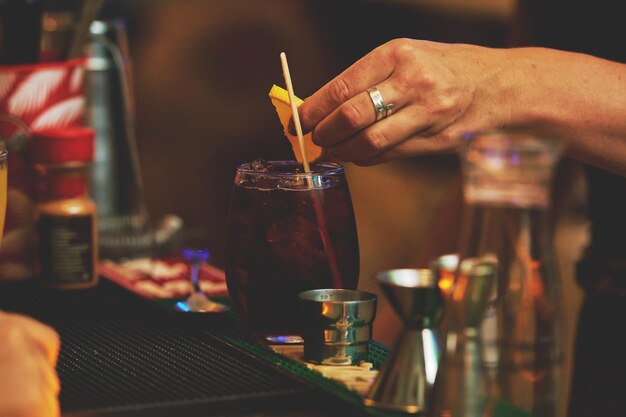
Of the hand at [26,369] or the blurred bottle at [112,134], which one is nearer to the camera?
the hand at [26,369]

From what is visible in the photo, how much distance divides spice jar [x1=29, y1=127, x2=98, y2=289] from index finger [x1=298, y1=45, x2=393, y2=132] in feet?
1.48

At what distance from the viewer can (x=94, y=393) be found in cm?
95

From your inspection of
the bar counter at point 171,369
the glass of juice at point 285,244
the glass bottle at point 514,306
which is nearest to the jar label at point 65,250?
the bar counter at point 171,369

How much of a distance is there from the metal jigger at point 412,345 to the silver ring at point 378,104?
39 centimetres

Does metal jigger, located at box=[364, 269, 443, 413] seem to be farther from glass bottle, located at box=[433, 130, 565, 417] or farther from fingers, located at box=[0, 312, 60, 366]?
fingers, located at box=[0, 312, 60, 366]

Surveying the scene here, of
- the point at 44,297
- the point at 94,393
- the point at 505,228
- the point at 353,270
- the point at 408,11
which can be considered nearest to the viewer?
the point at 505,228

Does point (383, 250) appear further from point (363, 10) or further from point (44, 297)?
point (44, 297)

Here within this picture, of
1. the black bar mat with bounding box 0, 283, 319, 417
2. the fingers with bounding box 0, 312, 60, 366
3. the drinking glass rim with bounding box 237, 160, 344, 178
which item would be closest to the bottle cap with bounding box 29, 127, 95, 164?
the black bar mat with bounding box 0, 283, 319, 417

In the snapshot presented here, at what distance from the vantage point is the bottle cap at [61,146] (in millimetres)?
1504

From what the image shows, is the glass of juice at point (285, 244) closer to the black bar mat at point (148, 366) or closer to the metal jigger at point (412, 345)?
the black bar mat at point (148, 366)

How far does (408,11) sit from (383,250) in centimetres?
92

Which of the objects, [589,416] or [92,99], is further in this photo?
[92,99]

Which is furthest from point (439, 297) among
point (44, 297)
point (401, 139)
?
point (44, 297)

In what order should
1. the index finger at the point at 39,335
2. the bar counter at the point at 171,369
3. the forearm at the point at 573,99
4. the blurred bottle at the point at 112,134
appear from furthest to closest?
the blurred bottle at the point at 112,134 → the forearm at the point at 573,99 → the bar counter at the point at 171,369 → the index finger at the point at 39,335
